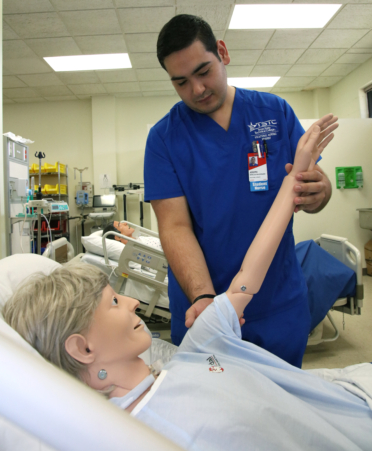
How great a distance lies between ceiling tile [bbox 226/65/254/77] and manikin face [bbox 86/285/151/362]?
501 centimetres

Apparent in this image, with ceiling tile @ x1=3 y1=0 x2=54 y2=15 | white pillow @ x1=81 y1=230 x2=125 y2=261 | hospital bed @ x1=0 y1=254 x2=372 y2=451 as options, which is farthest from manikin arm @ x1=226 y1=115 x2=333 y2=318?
ceiling tile @ x1=3 y1=0 x2=54 y2=15

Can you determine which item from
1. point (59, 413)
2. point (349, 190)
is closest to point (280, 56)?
point (349, 190)

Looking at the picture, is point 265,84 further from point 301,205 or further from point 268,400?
point 268,400

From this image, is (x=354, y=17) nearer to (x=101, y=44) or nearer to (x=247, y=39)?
(x=247, y=39)

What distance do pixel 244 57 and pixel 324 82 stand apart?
204 cm

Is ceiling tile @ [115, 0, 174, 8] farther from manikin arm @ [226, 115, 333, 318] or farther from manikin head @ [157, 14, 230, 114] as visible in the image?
manikin arm @ [226, 115, 333, 318]

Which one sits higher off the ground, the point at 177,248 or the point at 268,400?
the point at 177,248

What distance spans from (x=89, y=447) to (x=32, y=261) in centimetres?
110

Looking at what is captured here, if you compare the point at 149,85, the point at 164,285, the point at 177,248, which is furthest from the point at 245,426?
the point at 149,85

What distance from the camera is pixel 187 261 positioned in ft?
3.19

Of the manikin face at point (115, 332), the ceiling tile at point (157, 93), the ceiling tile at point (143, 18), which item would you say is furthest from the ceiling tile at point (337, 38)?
the manikin face at point (115, 332)

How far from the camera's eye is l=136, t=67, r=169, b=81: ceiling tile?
491 cm

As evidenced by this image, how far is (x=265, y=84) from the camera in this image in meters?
5.71

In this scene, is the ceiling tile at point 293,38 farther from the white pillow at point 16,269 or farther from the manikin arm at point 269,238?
the white pillow at point 16,269
